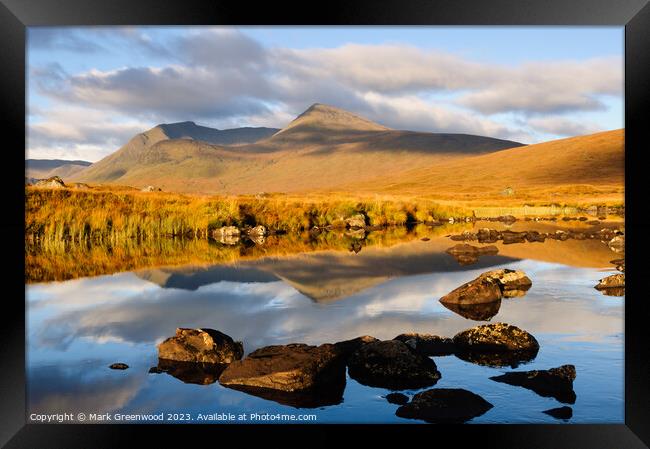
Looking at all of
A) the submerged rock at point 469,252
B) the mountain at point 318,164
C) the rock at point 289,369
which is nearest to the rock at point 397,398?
the rock at point 289,369

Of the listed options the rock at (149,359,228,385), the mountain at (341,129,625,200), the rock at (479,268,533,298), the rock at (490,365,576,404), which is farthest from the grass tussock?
the mountain at (341,129,625,200)

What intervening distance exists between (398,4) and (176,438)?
4594 millimetres

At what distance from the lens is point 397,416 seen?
6031 mm

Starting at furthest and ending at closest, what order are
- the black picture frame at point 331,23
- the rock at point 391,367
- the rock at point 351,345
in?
the rock at point 351,345 → the rock at point 391,367 → the black picture frame at point 331,23

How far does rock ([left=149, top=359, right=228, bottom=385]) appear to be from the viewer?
716 cm

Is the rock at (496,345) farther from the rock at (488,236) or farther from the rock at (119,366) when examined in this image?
the rock at (488,236)

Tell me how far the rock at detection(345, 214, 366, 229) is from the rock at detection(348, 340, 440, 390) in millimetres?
27251

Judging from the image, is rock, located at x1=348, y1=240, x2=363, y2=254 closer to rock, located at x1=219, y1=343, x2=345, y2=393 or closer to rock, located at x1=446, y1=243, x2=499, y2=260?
rock, located at x1=446, y1=243, x2=499, y2=260

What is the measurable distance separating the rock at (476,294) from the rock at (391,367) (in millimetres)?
4242

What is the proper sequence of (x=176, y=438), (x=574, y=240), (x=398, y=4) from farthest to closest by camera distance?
(x=574, y=240), (x=398, y=4), (x=176, y=438)

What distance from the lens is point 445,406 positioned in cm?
597

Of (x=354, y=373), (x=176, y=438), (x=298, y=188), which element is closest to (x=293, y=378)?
(x=354, y=373)

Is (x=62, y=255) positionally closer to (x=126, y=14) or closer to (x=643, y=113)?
(x=126, y=14)

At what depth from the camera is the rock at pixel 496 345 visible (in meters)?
7.82
